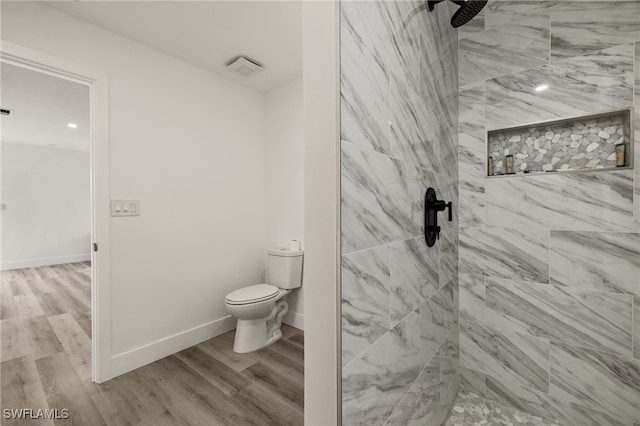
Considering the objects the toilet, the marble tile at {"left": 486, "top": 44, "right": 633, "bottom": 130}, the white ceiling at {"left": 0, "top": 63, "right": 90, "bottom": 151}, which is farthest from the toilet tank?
the white ceiling at {"left": 0, "top": 63, "right": 90, "bottom": 151}

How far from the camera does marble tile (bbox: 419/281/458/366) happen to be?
1.20m

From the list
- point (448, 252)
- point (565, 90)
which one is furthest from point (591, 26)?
point (448, 252)

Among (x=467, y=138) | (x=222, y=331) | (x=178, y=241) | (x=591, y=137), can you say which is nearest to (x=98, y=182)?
(x=178, y=241)

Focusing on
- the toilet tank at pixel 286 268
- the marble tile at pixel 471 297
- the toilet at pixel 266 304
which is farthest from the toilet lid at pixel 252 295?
the marble tile at pixel 471 297

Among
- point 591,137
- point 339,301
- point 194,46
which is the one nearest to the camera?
point 339,301

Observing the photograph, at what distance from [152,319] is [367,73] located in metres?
2.29

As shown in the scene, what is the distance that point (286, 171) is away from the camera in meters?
2.68

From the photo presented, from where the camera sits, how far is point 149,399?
1.60 metres

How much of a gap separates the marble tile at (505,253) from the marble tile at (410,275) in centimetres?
51

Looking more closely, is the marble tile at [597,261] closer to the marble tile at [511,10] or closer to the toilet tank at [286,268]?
the marble tile at [511,10]

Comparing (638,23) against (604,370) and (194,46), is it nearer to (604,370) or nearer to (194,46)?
(604,370)

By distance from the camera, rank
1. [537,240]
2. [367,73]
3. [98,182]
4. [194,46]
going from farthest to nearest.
→ [194,46]
[98,182]
[537,240]
[367,73]

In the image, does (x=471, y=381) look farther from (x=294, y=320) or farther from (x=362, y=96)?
(x=362, y=96)

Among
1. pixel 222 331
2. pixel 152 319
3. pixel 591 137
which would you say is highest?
pixel 591 137
